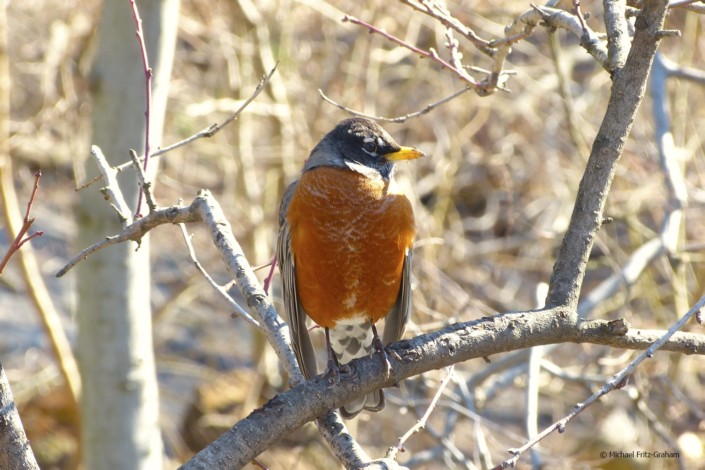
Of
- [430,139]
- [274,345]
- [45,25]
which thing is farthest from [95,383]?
[430,139]

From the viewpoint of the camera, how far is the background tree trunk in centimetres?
387

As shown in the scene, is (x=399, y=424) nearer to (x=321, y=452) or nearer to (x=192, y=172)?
(x=321, y=452)

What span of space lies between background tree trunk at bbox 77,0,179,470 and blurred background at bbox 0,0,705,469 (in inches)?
68.5

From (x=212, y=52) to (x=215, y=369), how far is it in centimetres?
319

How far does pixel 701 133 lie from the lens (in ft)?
25.1

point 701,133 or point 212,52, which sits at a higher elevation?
point 212,52

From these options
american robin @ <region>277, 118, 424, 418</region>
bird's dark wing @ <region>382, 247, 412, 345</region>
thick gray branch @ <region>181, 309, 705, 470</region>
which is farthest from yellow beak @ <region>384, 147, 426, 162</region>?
thick gray branch @ <region>181, 309, 705, 470</region>

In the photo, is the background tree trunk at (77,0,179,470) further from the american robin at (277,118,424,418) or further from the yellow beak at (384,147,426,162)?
the yellow beak at (384,147,426,162)

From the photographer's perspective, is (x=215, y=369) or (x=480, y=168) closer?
(x=215, y=369)

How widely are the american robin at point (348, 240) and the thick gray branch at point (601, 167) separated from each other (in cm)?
105

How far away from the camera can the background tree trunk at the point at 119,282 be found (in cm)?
387

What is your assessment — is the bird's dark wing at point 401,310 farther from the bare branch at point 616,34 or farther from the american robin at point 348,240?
the bare branch at point 616,34

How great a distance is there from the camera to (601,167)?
2389 millimetres

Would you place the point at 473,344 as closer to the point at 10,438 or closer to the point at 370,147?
the point at 10,438
